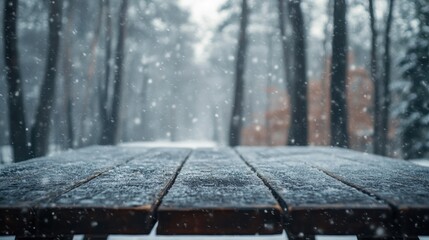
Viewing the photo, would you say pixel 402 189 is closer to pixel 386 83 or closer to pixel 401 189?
pixel 401 189

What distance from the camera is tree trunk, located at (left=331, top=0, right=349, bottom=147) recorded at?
7.07m

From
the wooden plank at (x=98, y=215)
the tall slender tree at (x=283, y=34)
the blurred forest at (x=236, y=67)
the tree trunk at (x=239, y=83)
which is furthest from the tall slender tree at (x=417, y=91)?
the wooden plank at (x=98, y=215)

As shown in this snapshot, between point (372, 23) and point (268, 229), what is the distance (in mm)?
12313

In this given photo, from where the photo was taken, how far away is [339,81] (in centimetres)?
714

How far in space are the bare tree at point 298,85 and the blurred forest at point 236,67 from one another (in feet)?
0.08

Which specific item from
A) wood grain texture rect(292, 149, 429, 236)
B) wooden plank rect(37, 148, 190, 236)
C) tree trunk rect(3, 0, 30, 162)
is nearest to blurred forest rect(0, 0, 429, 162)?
tree trunk rect(3, 0, 30, 162)

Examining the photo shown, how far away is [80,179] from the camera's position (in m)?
1.85

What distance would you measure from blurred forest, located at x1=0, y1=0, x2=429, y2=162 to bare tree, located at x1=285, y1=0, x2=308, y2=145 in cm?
3

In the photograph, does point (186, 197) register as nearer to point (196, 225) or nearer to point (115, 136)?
point (196, 225)

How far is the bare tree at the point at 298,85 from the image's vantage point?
7814 mm

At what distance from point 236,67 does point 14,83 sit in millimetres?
7040

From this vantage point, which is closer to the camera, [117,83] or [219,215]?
[219,215]

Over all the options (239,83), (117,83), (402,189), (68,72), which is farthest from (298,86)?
(68,72)

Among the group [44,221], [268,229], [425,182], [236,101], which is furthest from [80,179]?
[236,101]
